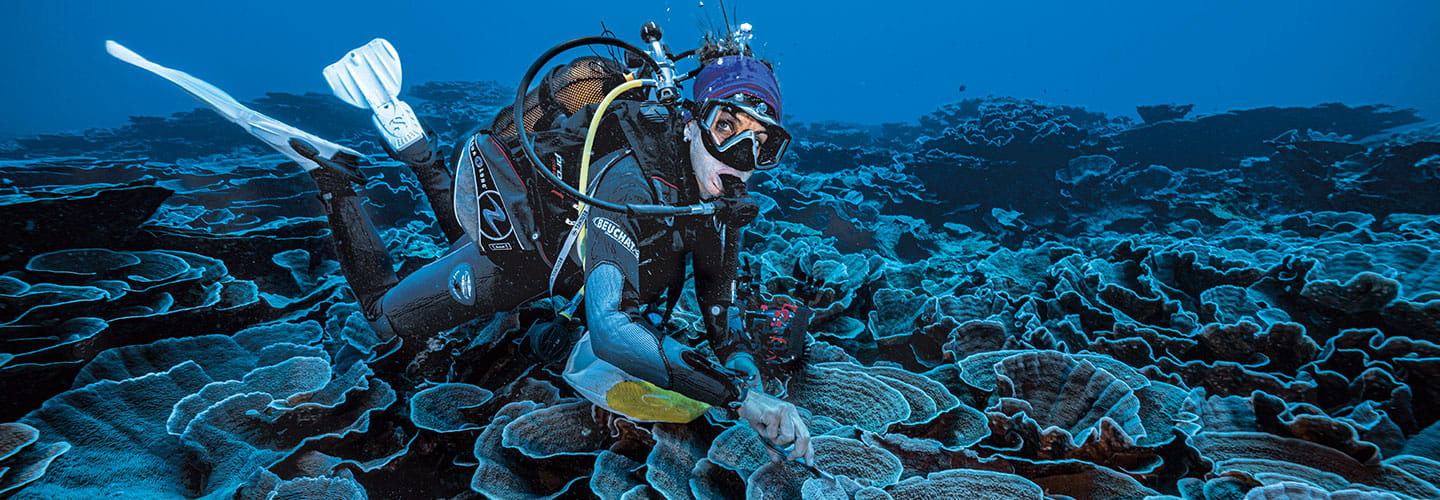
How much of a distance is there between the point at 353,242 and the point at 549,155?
5.29 ft

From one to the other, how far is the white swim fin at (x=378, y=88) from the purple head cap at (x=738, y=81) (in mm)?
2081

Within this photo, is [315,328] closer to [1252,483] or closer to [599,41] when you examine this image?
[599,41]

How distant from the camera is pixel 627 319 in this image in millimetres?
2033

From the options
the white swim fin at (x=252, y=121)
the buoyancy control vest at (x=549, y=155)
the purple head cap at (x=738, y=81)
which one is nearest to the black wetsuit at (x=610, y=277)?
the buoyancy control vest at (x=549, y=155)

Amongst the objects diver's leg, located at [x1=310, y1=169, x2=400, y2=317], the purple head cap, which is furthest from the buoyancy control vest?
diver's leg, located at [x1=310, y1=169, x2=400, y2=317]

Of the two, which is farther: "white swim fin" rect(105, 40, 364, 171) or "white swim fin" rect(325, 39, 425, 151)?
"white swim fin" rect(325, 39, 425, 151)

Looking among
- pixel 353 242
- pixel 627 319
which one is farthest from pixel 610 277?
pixel 353 242

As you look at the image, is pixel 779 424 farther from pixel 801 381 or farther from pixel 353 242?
pixel 353 242

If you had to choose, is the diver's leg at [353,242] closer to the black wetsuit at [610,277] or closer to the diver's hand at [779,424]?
the black wetsuit at [610,277]

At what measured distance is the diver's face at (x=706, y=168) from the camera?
242cm

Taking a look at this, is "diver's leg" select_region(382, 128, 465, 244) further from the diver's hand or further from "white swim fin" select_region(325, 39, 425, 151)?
the diver's hand

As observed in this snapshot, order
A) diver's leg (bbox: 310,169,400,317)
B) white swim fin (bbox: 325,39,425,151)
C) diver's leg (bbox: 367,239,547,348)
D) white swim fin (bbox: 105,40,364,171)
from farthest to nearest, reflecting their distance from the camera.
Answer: white swim fin (bbox: 325,39,425,151)
diver's leg (bbox: 310,169,400,317)
diver's leg (bbox: 367,239,547,348)
white swim fin (bbox: 105,40,364,171)

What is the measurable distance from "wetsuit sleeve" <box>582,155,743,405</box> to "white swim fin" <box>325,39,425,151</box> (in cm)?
194

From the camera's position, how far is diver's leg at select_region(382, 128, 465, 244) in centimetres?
336
